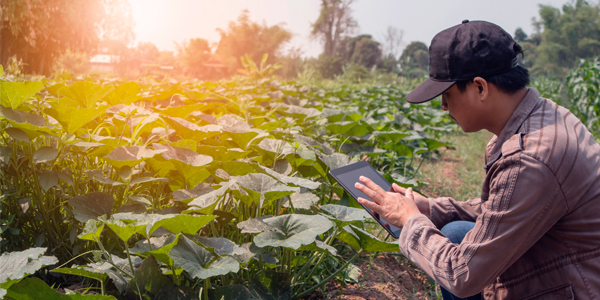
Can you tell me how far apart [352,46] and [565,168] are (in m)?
58.9

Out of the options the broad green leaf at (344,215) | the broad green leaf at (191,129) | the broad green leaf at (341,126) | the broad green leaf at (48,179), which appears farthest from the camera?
the broad green leaf at (341,126)

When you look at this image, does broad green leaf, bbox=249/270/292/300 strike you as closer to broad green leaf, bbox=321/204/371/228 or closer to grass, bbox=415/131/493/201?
broad green leaf, bbox=321/204/371/228

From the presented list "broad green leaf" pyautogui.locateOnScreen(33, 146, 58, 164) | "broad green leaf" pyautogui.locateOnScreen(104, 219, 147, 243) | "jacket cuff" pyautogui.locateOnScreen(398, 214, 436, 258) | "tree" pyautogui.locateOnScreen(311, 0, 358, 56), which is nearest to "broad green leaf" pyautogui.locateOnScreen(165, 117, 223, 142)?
"broad green leaf" pyautogui.locateOnScreen(33, 146, 58, 164)

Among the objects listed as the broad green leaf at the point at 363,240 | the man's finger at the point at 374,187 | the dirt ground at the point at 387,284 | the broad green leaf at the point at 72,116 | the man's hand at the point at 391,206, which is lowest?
the dirt ground at the point at 387,284

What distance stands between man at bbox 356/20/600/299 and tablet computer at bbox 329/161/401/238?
156 millimetres

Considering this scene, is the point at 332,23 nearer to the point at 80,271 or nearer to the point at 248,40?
the point at 248,40

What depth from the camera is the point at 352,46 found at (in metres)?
57.3

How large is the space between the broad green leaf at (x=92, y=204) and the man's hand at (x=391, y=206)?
38.2 inches

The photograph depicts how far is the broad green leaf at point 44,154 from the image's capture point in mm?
1408

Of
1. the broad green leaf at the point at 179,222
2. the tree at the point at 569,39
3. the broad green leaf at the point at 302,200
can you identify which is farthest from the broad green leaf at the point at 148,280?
the tree at the point at 569,39

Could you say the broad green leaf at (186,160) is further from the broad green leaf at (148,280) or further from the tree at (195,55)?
the tree at (195,55)

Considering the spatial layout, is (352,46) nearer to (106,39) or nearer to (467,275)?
(106,39)

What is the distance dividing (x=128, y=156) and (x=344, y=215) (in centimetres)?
88

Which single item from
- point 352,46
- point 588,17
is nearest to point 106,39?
point 352,46
